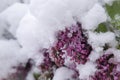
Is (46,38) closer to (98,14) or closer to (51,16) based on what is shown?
(51,16)

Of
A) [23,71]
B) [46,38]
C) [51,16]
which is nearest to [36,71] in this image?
[23,71]

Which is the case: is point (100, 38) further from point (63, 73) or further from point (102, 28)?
point (63, 73)

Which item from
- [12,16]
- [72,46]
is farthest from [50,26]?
[12,16]

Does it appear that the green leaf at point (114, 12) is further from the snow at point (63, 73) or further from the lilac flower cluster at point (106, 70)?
the snow at point (63, 73)

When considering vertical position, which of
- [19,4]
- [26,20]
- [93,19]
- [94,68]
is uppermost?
[19,4]

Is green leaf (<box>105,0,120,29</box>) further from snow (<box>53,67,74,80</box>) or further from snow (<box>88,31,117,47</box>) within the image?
snow (<box>53,67,74,80</box>)

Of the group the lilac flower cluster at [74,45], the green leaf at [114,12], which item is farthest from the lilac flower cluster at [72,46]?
the green leaf at [114,12]
